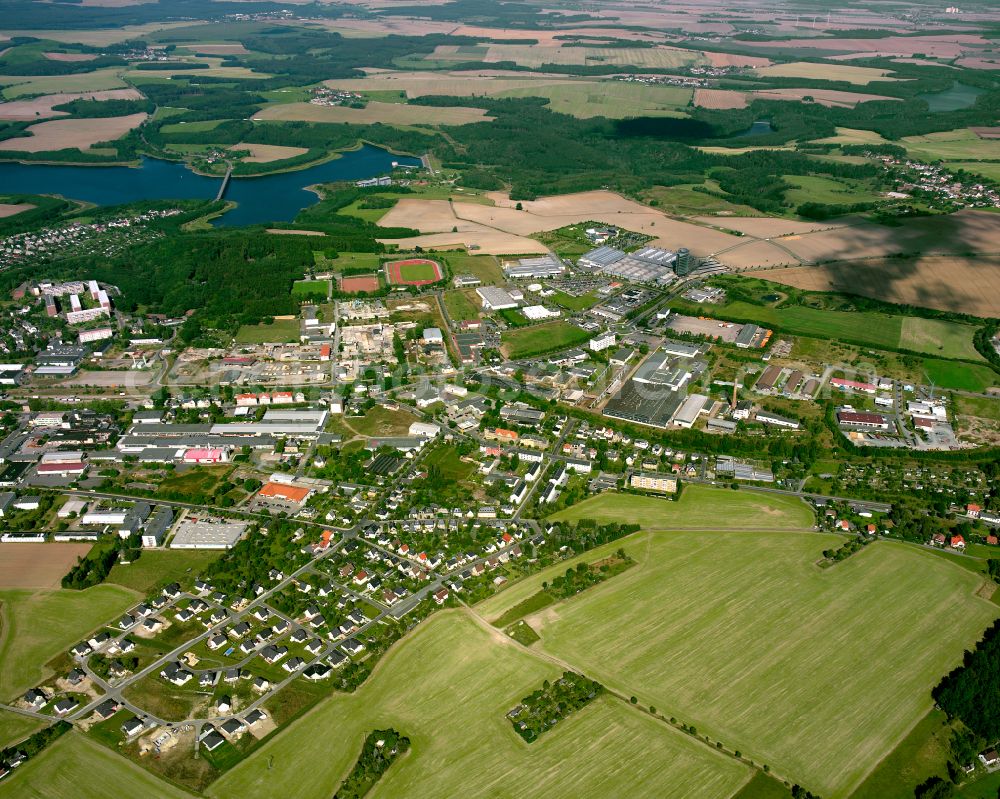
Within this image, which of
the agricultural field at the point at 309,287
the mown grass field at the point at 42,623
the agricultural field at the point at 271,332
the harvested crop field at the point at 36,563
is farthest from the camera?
the agricultural field at the point at 309,287

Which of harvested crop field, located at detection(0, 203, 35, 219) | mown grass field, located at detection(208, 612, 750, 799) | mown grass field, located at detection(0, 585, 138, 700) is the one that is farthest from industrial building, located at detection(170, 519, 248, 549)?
harvested crop field, located at detection(0, 203, 35, 219)

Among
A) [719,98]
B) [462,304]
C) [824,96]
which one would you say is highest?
[824,96]

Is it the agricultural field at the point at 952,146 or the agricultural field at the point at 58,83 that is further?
the agricultural field at the point at 58,83

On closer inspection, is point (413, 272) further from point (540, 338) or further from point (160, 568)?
point (160, 568)

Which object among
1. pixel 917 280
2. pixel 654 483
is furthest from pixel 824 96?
pixel 654 483

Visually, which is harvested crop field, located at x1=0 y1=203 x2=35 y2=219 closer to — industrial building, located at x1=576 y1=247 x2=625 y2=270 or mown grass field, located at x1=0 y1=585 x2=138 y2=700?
industrial building, located at x1=576 y1=247 x2=625 y2=270

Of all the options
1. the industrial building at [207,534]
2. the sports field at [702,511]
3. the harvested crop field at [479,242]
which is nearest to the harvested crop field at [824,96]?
the harvested crop field at [479,242]

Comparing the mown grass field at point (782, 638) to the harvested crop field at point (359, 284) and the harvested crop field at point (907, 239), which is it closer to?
the harvested crop field at point (359, 284)
